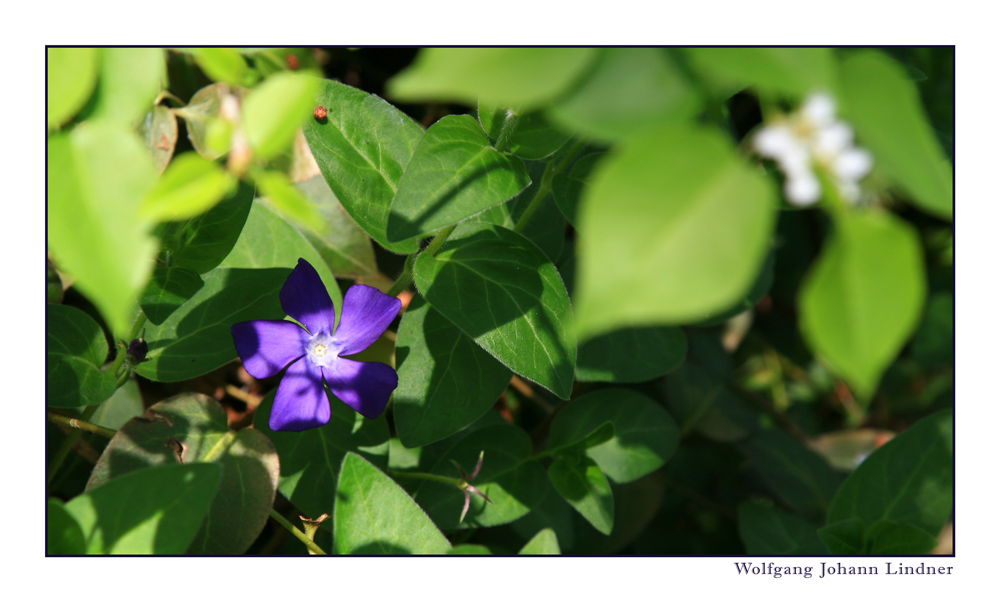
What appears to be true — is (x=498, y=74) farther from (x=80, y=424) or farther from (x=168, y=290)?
(x=80, y=424)

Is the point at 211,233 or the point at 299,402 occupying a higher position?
the point at 211,233

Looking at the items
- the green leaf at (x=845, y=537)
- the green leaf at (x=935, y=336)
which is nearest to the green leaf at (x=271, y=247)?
the green leaf at (x=845, y=537)

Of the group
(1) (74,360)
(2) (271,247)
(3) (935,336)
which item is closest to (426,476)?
(2) (271,247)

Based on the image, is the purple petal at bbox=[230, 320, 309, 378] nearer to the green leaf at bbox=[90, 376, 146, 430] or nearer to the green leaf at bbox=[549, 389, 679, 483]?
the green leaf at bbox=[90, 376, 146, 430]

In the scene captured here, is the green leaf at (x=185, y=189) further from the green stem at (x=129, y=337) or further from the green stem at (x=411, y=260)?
the green stem at (x=129, y=337)

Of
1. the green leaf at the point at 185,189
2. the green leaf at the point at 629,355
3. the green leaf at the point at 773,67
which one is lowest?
the green leaf at the point at 629,355

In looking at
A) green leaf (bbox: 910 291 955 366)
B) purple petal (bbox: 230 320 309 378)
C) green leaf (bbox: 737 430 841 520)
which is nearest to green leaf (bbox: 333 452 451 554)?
purple petal (bbox: 230 320 309 378)

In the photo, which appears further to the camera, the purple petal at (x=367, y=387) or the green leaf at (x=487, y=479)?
the green leaf at (x=487, y=479)
